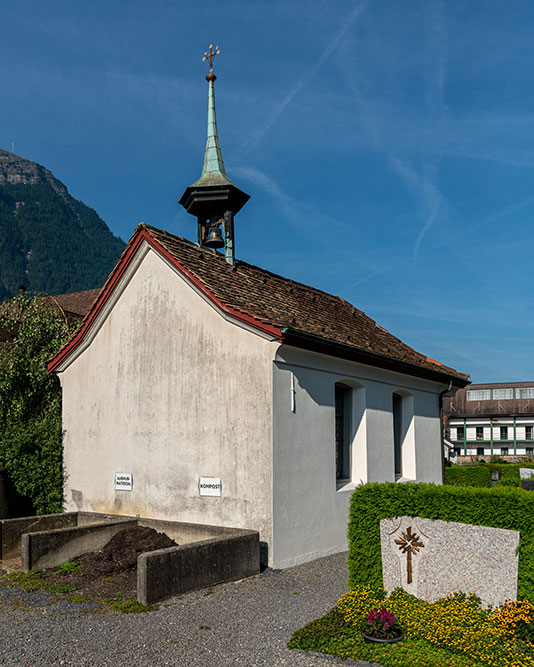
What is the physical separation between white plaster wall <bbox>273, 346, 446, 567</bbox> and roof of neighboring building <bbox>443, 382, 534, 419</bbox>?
54.8 m

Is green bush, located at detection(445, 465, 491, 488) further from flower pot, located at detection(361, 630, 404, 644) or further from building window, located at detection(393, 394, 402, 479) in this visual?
flower pot, located at detection(361, 630, 404, 644)

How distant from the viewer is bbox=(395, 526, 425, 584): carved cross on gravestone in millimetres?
7840

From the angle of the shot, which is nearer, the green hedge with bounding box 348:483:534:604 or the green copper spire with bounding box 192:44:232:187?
the green hedge with bounding box 348:483:534:604

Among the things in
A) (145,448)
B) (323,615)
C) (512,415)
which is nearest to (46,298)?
(145,448)

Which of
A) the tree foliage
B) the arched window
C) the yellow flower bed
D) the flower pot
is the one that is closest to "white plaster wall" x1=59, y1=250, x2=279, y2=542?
the tree foliage

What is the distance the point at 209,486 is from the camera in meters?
11.2

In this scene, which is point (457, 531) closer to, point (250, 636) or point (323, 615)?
point (323, 615)

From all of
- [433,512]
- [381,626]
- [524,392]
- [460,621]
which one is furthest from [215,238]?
[524,392]

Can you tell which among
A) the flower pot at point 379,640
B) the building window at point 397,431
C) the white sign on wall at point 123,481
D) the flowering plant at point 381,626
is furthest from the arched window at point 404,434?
the flower pot at point 379,640

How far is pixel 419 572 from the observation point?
25.5ft

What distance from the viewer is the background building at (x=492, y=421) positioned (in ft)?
209

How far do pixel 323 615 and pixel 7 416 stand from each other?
1078cm

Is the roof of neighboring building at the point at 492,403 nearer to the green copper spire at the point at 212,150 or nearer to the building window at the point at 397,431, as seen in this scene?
the building window at the point at 397,431

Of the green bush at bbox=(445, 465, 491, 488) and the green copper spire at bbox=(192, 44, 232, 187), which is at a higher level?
the green copper spire at bbox=(192, 44, 232, 187)
